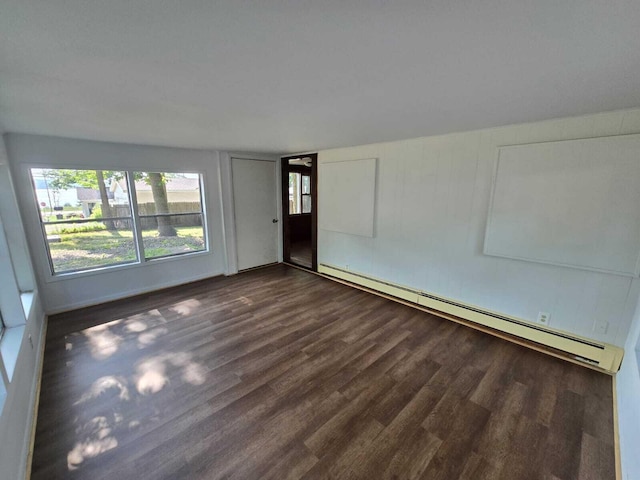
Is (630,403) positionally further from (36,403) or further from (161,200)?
(161,200)

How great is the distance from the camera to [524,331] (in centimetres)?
273

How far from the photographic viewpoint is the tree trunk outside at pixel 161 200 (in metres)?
4.00

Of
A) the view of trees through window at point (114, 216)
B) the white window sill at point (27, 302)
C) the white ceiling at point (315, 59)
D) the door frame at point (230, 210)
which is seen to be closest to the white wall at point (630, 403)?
the white ceiling at point (315, 59)

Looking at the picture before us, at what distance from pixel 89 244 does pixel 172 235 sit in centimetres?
104

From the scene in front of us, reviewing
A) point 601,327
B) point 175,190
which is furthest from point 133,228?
point 601,327

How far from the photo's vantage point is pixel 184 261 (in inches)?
173

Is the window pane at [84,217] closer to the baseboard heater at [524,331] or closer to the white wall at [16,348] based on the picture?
the white wall at [16,348]

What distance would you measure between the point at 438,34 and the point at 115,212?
4.32m

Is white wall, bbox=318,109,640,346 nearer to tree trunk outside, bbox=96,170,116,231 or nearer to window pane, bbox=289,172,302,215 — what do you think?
window pane, bbox=289,172,302,215

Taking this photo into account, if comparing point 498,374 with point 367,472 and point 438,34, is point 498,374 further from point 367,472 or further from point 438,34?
point 438,34

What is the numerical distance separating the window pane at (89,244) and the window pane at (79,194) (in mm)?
133

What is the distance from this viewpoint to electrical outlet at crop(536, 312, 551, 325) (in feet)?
8.61

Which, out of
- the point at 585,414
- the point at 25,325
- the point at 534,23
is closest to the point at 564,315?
the point at 585,414

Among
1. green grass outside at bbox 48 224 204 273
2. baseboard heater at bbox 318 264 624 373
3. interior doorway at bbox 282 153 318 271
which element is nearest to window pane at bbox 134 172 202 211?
green grass outside at bbox 48 224 204 273
